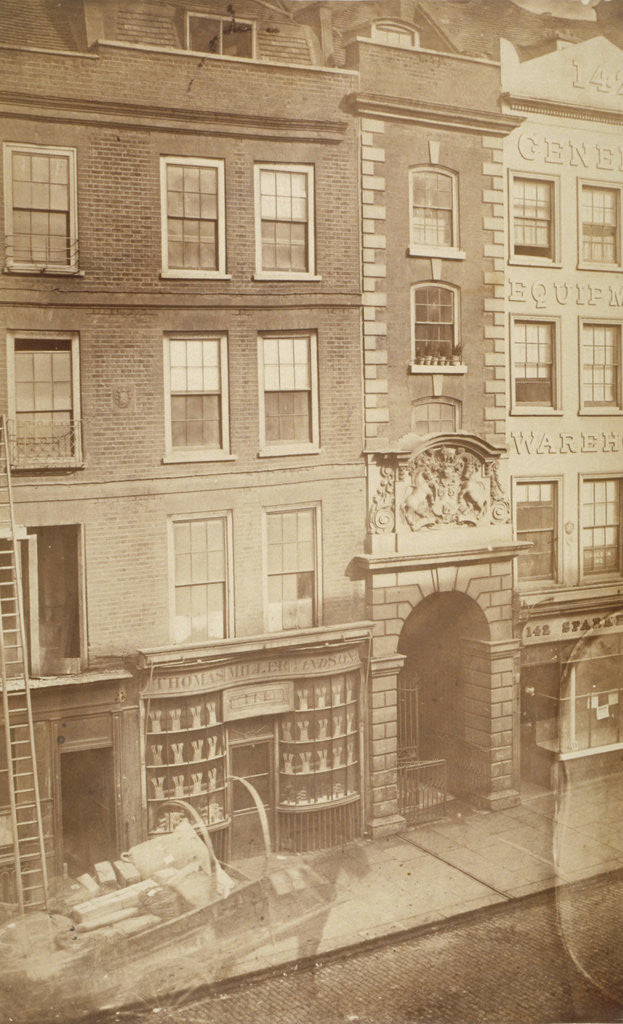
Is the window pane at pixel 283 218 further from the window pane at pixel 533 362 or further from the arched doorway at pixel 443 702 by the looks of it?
the arched doorway at pixel 443 702

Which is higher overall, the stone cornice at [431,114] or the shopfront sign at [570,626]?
the stone cornice at [431,114]

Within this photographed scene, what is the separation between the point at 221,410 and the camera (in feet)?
22.5

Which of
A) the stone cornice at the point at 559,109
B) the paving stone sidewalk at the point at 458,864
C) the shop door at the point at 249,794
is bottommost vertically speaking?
the paving stone sidewalk at the point at 458,864

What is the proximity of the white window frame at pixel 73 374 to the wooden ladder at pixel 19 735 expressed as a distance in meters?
0.38

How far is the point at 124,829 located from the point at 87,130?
5100 mm

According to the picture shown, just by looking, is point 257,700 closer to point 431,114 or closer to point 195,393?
point 195,393

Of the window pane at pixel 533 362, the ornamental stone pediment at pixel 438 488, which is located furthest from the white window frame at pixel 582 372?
the ornamental stone pediment at pixel 438 488

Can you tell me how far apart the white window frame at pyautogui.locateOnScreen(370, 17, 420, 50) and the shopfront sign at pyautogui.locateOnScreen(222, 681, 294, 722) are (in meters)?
5.30

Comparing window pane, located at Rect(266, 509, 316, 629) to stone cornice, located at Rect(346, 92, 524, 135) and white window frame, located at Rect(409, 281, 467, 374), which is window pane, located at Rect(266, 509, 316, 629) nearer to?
white window frame, located at Rect(409, 281, 467, 374)

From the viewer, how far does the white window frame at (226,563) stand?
6.75 meters

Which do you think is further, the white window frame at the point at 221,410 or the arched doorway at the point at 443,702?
the arched doorway at the point at 443,702

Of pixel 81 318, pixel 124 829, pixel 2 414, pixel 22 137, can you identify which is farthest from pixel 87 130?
pixel 124 829

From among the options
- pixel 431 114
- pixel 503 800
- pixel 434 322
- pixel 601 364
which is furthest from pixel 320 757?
pixel 431 114

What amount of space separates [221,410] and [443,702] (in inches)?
169
